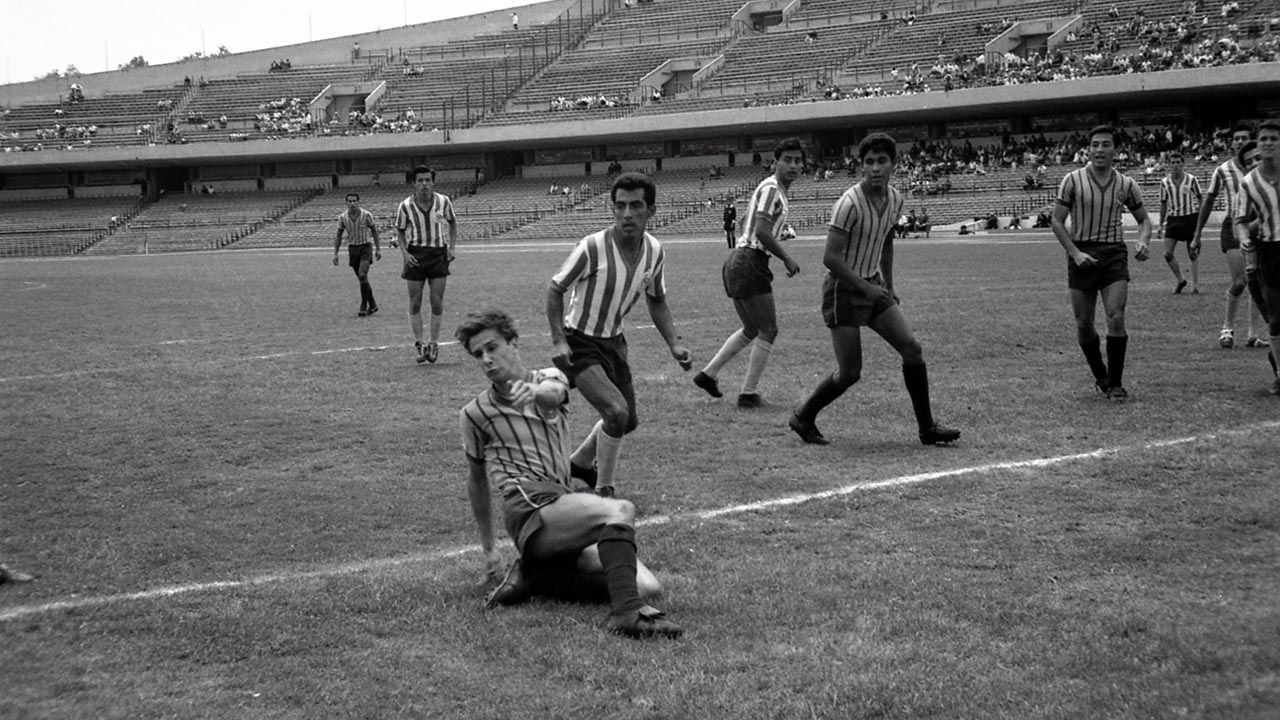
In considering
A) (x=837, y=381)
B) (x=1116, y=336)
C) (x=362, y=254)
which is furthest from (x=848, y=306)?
(x=362, y=254)

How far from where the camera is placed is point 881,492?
6543 mm

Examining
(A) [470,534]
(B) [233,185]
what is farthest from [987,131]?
(A) [470,534]

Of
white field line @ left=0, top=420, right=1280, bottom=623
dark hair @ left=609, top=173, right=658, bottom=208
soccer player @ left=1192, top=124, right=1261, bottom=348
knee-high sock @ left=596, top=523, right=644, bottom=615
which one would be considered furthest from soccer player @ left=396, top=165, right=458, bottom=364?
knee-high sock @ left=596, top=523, right=644, bottom=615

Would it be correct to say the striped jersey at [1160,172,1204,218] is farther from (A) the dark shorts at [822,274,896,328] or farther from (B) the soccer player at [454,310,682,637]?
(B) the soccer player at [454,310,682,637]

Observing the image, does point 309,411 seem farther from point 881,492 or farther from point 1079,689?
point 1079,689

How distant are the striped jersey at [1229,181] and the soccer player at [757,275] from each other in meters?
3.65

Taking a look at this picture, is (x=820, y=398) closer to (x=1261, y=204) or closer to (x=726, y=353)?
(x=726, y=353)

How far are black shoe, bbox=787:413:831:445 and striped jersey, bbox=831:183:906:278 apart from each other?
1060 mm

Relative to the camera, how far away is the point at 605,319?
661 centimetres

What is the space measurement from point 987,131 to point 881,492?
1905 inches

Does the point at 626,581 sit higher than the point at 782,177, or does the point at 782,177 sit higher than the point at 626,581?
the point at 782,177

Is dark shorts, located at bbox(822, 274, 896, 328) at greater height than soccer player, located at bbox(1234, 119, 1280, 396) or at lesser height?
lesser

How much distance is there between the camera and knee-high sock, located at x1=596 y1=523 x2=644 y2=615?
450cm

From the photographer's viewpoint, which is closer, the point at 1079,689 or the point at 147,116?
the point at 1079,689
